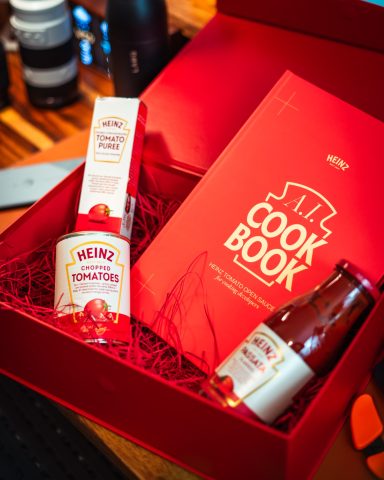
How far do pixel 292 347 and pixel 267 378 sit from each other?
5 cm

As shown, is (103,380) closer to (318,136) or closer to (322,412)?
(322,412)

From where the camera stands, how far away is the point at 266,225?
2.98ft

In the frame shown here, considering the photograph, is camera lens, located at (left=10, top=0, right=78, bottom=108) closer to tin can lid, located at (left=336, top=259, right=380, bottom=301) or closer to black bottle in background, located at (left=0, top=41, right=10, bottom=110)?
black bottle in background, located at (left=0, top=41, right=10, bottom=110)

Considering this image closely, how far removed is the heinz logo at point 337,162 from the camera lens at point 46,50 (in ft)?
2.34

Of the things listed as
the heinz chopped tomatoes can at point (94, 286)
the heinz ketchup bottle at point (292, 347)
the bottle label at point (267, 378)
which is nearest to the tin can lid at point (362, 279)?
the heinz ketchup bottle at point (292, 347)

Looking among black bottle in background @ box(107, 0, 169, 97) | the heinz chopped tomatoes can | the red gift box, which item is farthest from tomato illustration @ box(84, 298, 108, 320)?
black bottle in background @ box(107, 0, 169, 97)

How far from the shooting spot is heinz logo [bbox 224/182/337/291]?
88 cm

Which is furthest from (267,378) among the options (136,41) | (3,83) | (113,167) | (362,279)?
(3,83)

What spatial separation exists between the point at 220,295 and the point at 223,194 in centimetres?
15

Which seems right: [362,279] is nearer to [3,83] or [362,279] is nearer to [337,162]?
[337,162]

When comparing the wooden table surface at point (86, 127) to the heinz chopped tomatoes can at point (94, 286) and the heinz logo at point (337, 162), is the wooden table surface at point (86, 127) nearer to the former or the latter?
the heinz chopped tomatoes can at point (94, 286)

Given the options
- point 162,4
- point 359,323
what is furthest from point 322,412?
point 162,4

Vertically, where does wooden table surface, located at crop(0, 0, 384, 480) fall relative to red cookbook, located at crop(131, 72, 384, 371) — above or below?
below

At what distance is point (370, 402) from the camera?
85cm
